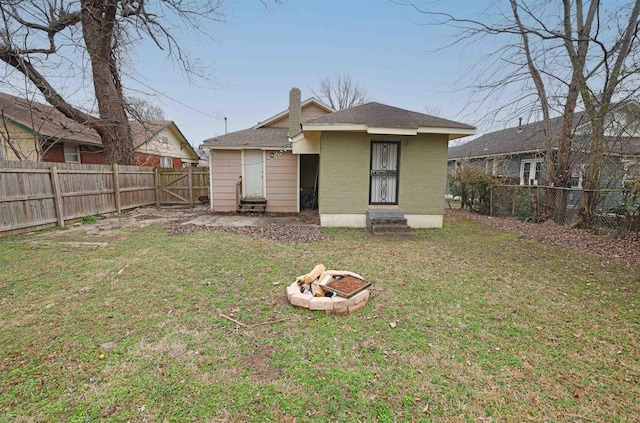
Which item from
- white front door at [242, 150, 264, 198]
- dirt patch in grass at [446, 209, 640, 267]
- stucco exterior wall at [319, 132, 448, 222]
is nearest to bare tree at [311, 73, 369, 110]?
white front door at [242, 150, 264, 198]

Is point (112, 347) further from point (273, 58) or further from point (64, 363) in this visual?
point (273, 58)

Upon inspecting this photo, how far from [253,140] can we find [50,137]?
6322 mm

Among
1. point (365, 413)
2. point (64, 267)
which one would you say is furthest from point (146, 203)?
point (365, 413)

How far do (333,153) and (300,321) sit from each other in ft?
17.7

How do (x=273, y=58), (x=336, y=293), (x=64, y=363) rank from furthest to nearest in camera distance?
(x=273, y=58), (x=336, y=293), (x=64, y=363)

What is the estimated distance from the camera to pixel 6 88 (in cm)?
798

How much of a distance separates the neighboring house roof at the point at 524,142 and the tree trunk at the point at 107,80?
1501 centimetres

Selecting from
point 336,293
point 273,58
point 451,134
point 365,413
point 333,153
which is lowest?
point 365,413

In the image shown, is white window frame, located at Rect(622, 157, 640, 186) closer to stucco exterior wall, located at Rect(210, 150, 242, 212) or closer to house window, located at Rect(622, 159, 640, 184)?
house window, located at Rect(622, 159, 640, 184)

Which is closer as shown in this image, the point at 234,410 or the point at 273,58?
the point at 234,410

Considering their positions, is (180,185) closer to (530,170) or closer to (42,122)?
(42,122)

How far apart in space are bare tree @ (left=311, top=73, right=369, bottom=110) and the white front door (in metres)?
21.3

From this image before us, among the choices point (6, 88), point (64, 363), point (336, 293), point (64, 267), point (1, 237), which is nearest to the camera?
point (64, 363)

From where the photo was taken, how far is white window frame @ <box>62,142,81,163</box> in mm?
12679
